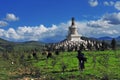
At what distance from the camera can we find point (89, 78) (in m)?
37.7

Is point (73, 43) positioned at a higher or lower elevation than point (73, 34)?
lower

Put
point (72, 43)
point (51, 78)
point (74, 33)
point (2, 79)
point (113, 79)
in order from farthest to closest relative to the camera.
Answer: 1. point (74, 33)
2. point (72, 43)
3. point (2, 79)
4. point (51, 78)
5. point (113, 79)

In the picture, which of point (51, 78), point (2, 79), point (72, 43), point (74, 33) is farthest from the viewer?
point (74, 33)

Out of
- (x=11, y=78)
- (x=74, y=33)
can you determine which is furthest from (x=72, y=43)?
(x=11, y=78)

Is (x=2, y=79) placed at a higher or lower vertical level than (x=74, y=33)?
lower

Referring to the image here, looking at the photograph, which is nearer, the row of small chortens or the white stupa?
the row of small chortens

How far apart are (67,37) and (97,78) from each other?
355 feet

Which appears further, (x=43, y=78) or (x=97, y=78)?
(x=43, y=78)

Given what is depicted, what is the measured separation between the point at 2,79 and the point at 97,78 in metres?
12.6

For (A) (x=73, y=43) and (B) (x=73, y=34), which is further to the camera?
(B) (x=73, y=34)

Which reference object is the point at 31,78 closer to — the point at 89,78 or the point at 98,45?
the point at 89,78

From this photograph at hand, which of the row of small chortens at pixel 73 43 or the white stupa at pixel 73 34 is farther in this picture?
the white stupa at pixel 73 34

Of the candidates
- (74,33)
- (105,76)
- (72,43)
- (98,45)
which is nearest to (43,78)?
(105,76)

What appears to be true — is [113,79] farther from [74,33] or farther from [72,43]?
[74,33]
